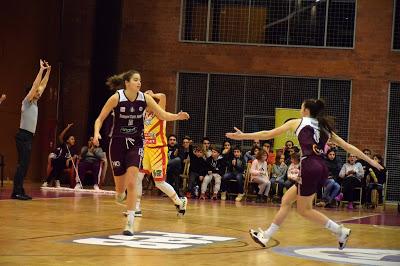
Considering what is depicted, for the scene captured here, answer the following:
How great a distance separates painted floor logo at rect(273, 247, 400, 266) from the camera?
817cm

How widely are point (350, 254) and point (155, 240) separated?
2.08 meters

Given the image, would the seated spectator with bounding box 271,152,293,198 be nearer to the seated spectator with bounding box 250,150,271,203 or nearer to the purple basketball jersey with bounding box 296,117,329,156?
the seated spectator with bounding box 250,150,271,203

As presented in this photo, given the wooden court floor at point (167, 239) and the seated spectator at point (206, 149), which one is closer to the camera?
the wooden court floor at point (167, 239)

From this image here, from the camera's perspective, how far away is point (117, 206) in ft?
48.0

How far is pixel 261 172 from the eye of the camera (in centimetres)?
1998

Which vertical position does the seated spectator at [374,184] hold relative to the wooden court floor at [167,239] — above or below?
above

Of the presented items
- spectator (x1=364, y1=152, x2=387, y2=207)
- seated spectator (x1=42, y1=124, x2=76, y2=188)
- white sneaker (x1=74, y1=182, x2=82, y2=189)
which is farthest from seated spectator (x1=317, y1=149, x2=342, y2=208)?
seated spectator (x1=42, y1=124, x2=76, y2=188)

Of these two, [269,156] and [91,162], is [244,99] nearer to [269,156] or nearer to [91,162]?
[269,156]

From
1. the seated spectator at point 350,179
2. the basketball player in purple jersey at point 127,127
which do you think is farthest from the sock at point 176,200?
the seated spectator at point 350,179

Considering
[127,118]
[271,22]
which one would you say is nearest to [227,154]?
[271,22]

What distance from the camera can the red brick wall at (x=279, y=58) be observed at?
23578mm

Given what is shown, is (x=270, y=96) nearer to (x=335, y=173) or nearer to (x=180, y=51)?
(x=180, y=51)

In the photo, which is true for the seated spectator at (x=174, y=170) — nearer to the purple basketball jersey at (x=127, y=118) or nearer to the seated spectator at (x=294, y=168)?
the seated spectator at (x=294, y=168)

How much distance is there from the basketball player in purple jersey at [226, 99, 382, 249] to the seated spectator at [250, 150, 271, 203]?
427 inches
